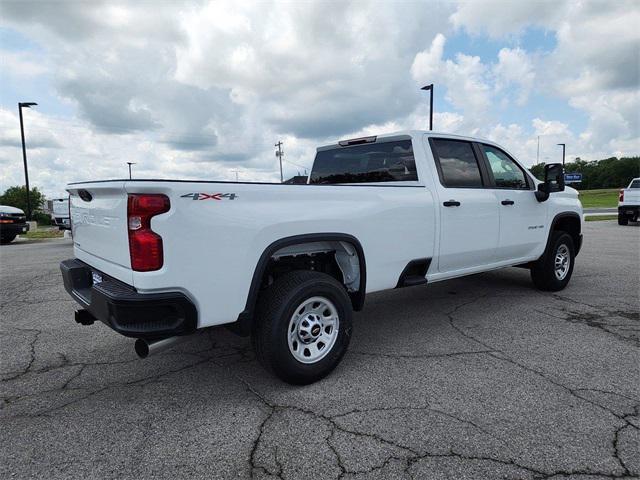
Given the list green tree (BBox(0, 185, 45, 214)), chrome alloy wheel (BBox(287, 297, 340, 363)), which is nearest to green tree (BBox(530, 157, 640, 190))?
green tree (BBox(0, 185, 45, 214))

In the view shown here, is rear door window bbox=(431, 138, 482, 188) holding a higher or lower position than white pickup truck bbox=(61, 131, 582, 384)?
higher

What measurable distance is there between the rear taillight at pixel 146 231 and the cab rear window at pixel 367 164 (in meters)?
2.58

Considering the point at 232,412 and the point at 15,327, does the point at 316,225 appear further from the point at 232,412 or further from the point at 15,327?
the point at 15,327

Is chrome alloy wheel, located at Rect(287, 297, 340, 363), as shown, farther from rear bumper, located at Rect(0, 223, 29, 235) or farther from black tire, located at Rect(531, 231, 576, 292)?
rear bumper, located at Rect(0, 223, 29, 235)

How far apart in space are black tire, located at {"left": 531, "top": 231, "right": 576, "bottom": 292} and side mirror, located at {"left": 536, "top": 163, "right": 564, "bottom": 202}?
71 centimetres

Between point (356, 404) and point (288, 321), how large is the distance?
2.36 feet

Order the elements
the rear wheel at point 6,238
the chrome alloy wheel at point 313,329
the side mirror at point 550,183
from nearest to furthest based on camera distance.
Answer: the chrome alloy wheel at point 313,329 → the side mirror at point 550,183 → the rear wheel at point 6,238

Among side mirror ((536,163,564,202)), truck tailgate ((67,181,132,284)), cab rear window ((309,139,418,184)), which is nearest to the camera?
truck tailgate ((67,181,132,284))

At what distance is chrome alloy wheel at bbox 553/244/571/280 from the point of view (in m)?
6.02

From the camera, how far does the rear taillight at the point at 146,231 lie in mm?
2572

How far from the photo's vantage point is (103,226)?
9.90 ft

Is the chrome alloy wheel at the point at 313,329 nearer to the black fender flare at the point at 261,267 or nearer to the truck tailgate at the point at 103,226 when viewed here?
the black fender flare at the point at 261,267

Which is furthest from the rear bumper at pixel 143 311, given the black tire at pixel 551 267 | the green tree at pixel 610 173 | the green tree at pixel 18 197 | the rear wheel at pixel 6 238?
A: the green tree at pixel 610 173

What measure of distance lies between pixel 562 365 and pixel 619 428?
935 millimetres
